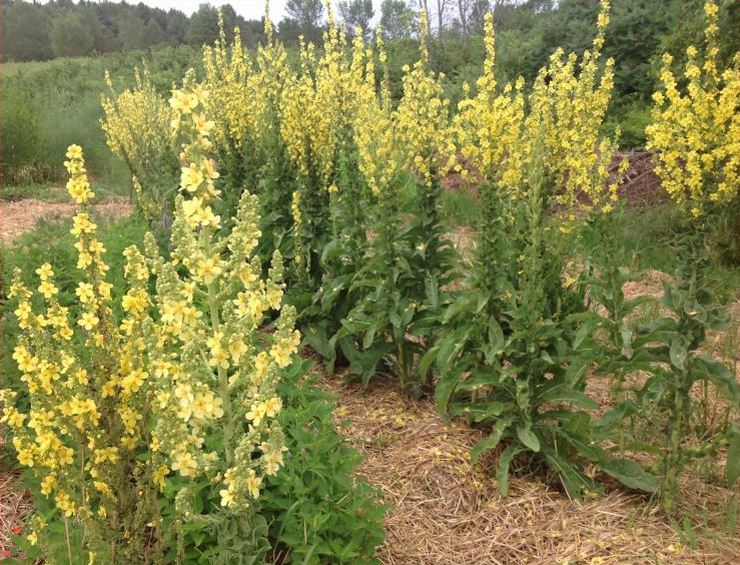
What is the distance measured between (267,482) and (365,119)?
103 inches

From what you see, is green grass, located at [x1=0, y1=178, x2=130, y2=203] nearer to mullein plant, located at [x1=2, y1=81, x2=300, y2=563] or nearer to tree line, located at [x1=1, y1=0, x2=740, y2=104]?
tree line, located at [x1=1, y1=0, x2=740, y2=104]

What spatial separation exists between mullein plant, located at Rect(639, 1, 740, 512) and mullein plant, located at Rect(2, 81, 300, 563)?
1.95m

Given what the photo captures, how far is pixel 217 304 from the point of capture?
2037 mm

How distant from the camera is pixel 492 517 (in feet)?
10.1

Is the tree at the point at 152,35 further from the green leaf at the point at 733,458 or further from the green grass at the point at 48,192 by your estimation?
the green leaf at the point at 733,458

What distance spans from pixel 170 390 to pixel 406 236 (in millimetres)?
2077

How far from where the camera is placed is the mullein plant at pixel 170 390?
Result: 1875 millimetres

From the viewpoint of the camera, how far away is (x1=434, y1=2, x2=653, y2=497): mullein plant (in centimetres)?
310

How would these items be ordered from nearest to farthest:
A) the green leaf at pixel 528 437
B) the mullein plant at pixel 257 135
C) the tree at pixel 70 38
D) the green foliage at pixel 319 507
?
1. the green foliage at pixel 319 507
2. the green leaf at pixel 528 437
3. the mullein plant at pixel 257 135
4. the tree at pixel 70 38

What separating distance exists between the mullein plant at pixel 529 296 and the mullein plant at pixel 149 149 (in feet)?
10.6

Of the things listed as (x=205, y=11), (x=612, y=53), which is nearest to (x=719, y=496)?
(x=612, y=53)

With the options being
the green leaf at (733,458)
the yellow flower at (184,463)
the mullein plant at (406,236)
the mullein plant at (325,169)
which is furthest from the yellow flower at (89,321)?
the green leaf at (733,458)

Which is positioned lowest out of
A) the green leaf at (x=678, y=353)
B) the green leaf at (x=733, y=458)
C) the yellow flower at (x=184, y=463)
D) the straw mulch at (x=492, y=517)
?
the straw mulch at (x=492, y=517)

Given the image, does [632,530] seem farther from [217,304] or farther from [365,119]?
[365,119]
